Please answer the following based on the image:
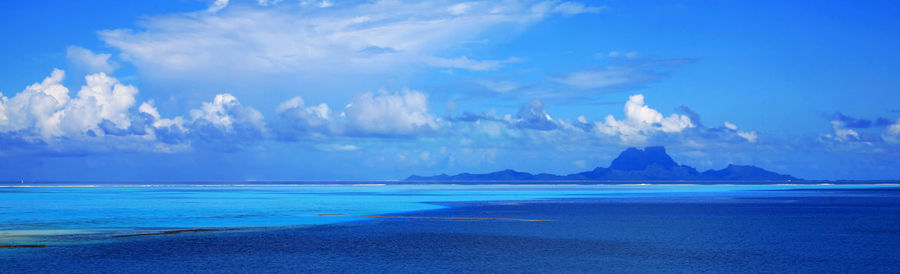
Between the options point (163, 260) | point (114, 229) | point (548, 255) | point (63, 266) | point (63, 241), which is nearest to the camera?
point (63, 266)

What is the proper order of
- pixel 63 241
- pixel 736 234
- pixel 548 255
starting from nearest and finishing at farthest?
pixel 548 255 → pixel 63 241 → pixel 736 234

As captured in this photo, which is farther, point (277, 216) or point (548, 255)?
point (277, 216)

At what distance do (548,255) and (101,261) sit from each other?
44.8ft

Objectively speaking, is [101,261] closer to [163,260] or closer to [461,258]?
[163,260]

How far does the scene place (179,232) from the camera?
112 feet

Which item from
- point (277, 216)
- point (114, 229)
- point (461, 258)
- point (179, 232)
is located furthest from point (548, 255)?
point (277, 216)

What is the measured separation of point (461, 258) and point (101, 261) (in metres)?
10.8

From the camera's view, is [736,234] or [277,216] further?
[277,216]

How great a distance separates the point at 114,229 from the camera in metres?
35.8

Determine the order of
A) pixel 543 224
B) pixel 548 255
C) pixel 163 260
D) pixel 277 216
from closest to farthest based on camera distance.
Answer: pixel 163 260 < pixel 548 255 < pixel 543 224 < pixel 277 216

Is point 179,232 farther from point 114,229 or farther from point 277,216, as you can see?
point 277,216

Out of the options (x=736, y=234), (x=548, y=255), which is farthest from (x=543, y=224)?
(x=548, y=255)

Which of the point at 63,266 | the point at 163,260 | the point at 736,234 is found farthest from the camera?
the point at 736,234

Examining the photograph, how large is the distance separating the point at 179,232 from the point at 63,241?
5581 millimetres
